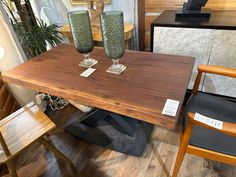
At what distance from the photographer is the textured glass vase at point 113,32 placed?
2.99 feet

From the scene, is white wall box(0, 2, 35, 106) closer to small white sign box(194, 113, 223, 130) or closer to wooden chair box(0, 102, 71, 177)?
wooden chair box(0, 102, 71, 177)

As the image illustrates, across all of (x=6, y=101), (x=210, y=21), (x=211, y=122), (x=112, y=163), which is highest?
(x=210, y=21)

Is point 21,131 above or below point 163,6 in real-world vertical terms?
below

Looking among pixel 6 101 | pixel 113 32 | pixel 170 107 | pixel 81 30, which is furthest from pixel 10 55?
pixel 170 107

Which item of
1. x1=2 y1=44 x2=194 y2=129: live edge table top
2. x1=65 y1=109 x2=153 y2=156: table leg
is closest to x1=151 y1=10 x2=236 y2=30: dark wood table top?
x1=2 y1=44 x2=194 y2=129: live edge table top

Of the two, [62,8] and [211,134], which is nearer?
[211,134]

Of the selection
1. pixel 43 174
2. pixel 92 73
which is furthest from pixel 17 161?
pixel 92 73

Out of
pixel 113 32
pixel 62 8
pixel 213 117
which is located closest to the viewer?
pixel 113 32

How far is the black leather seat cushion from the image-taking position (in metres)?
0.91

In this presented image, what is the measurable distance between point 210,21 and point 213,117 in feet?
2.88

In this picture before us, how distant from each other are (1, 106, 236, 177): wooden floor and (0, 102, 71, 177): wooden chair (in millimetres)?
344

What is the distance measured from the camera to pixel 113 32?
0.94m

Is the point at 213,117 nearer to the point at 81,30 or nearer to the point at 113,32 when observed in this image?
the point at 113,32

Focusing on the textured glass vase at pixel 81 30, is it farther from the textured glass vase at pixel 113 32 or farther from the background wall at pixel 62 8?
the background wall at pixel 62 8
